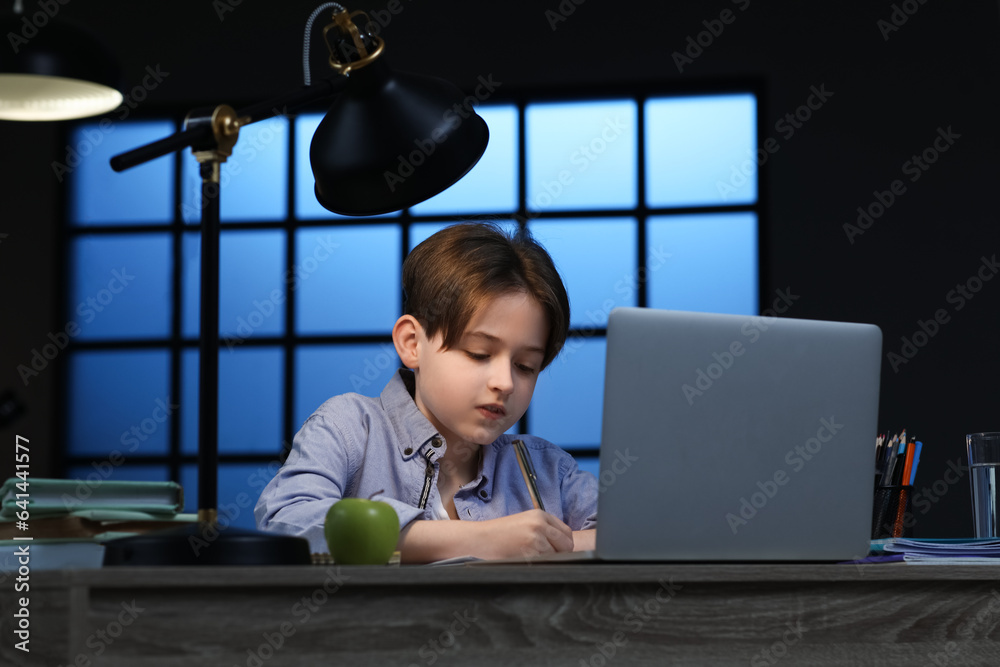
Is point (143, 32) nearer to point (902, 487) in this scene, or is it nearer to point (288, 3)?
point (288, 3)

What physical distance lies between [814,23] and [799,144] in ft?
1.45

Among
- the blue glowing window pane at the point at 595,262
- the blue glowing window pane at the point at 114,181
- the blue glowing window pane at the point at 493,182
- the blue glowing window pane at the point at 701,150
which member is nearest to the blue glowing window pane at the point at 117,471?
the blue glowing window pane at the point at 114,181

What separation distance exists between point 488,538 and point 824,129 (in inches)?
114

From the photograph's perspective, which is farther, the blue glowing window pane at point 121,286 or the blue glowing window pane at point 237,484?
the blue glowing window pane at point 121,286

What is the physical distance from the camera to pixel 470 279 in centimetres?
139

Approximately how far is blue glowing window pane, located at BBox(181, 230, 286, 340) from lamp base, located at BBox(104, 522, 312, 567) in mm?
2927

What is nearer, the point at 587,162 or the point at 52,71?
the point at 52,71

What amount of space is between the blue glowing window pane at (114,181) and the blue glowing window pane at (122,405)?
1.71ft

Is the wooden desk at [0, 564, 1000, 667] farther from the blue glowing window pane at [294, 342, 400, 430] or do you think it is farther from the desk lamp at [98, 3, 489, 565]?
the blue glowing window pane at [294, 342, 400, 430]

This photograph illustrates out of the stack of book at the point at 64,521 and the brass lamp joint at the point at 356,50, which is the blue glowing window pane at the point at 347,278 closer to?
the brass lamp joint at the point at 356,50

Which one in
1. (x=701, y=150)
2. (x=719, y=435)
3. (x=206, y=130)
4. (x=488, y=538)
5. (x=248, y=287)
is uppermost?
(x=701, y=150)

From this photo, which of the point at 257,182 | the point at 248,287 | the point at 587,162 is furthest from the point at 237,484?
the point at 587,162

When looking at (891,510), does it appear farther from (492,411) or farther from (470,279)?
(470,279)

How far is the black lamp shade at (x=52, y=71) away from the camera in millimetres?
1366
